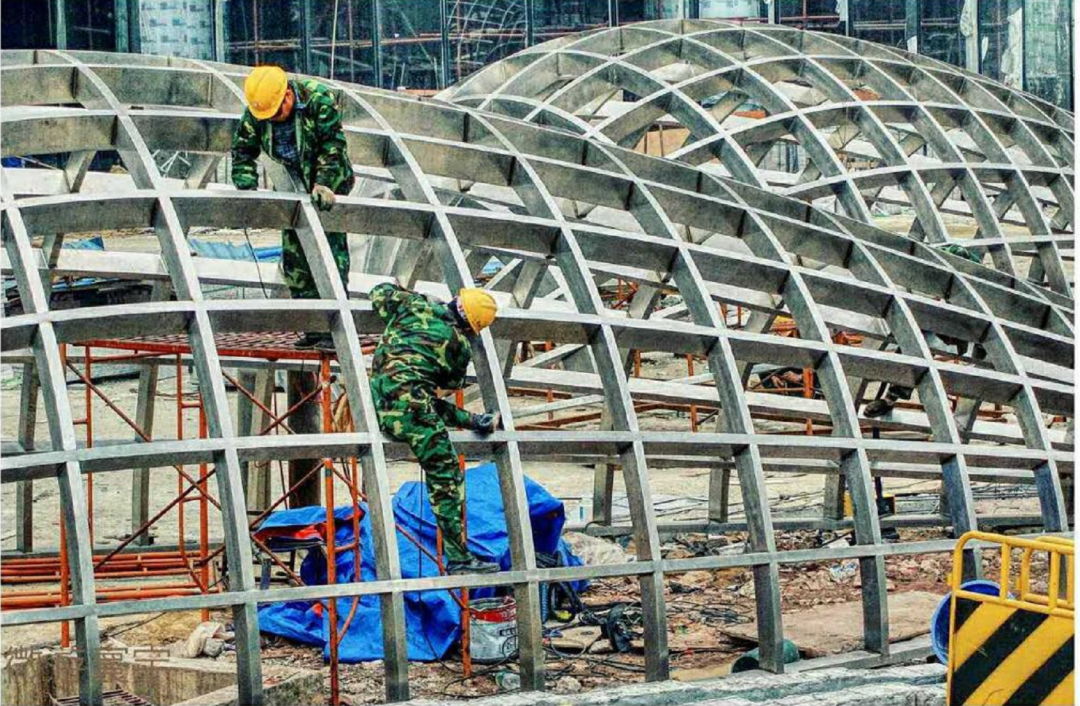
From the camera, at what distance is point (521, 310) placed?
15.9 metres

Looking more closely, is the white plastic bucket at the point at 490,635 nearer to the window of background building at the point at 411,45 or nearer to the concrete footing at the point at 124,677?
the concrete footing at the point at 124,677

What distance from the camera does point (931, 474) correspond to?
22.8 m

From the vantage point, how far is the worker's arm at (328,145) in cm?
1572

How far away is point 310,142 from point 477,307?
219 centimetres

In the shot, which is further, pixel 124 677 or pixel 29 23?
pixel 29 23

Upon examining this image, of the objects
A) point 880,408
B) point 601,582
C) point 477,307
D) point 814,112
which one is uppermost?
point 814,112

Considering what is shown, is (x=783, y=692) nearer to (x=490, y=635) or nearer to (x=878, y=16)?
(x=490, y=635)

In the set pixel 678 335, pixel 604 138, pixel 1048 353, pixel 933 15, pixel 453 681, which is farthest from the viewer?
pixel 933 15

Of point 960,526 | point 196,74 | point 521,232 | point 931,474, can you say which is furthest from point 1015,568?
point 196,74

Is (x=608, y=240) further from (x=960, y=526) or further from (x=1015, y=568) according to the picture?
(x=1015, y=568)

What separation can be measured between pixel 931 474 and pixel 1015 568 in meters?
1.71

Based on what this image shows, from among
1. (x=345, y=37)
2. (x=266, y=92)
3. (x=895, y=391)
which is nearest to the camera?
(x=266, y=92)

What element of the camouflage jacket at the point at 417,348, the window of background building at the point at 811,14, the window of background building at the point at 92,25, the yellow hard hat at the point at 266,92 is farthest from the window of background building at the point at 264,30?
the camouflage jacket at the point at 417,348

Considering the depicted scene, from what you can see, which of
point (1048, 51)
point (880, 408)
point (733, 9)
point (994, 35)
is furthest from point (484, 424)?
point (1048, 51)
